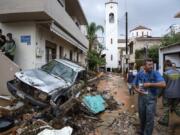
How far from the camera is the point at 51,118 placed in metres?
7.81

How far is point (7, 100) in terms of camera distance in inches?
360

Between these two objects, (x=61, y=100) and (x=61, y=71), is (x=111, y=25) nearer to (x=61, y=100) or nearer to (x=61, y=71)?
(x=61, y=71)

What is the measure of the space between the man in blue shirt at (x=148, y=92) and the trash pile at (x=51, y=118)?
177 cm

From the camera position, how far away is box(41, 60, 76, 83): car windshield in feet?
33.8

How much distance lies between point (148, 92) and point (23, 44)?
757cm

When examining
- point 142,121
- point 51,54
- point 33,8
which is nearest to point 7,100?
point 33,8

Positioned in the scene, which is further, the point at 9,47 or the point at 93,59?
the point at 93,59

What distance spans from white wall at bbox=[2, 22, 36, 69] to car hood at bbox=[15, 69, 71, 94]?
2641 millimetres

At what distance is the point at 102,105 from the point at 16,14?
4.97 metres

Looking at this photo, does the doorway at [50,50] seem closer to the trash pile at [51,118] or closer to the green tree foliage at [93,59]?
the trash pile at [51,118]

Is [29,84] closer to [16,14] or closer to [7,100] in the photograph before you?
[7,100]

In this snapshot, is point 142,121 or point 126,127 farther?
point 126,127

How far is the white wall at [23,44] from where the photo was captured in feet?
40.7

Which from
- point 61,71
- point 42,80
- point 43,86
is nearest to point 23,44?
point 61,71
